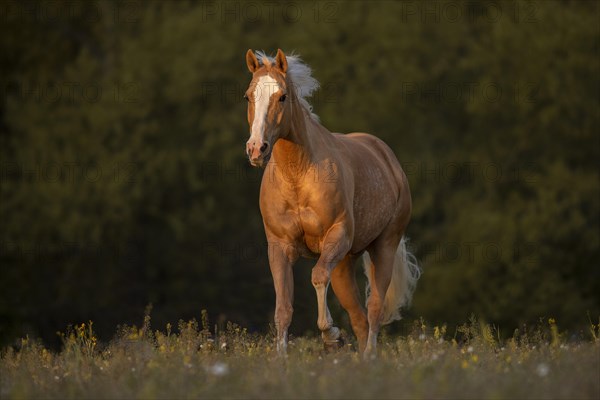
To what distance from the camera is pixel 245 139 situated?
3175 centimetres

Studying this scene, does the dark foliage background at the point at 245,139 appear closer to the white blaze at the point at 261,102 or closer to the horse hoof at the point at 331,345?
the horse hoof at the point at 331,345

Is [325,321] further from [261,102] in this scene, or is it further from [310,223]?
[261,102]

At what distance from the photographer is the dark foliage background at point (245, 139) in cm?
2930

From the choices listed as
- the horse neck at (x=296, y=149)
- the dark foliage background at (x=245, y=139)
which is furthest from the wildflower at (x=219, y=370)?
the dark foliage background at (x=245, y=139)

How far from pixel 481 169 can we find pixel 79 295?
10.7 metres

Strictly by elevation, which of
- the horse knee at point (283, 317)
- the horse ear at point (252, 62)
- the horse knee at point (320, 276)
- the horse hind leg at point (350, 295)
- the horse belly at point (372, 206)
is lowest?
the horse hind leg at point (350, 295)

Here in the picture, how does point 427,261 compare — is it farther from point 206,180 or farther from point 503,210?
point 206,180

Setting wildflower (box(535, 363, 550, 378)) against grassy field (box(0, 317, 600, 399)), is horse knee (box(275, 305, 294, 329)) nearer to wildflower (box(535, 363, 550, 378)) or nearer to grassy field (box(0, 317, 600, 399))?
grassy field (box(0, 317, 600, 399))

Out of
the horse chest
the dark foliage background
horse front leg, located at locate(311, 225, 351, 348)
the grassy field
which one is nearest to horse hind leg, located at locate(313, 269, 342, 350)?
horse front leg, located at locate(311, 225, 351, 348)

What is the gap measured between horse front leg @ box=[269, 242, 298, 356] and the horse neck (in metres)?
0.63

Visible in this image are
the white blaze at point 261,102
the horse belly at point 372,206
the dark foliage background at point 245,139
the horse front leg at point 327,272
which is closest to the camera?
the white blaze at point 261,102

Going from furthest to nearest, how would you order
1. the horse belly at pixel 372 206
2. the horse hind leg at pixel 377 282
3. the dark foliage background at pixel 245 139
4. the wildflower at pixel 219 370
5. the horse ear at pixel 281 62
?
1. the dark foliage background at pixel 245 139
2. the horse hind leg at pixel 377 282
3. the horse belly at pixel 372 206
4. the horse ear at pixel 281 62
5. the wildflower at pixel 219 370

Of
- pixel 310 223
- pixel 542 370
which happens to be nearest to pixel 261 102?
pixel 310 223

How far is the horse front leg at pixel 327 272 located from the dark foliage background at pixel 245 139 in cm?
1823
